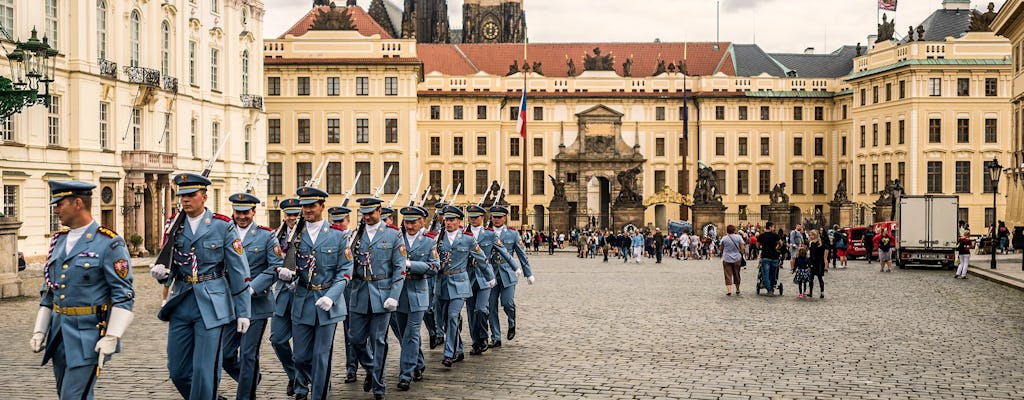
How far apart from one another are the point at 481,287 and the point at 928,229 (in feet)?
83.0

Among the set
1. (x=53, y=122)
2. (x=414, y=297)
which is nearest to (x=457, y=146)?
(x=53, y=122)

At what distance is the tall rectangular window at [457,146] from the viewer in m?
73.5

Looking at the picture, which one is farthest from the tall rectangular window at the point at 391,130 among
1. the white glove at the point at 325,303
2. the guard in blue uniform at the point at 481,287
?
the white glove at the point at 325,303

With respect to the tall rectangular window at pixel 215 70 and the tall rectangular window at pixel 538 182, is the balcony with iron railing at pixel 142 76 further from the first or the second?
the tall rectangular window at pixel 538 182

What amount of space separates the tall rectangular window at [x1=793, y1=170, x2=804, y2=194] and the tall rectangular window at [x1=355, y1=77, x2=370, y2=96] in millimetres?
29348

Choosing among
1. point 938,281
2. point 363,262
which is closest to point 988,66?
point 938,281

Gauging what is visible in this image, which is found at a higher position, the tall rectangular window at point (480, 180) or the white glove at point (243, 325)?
the tall rectangular window at point (480, 180)

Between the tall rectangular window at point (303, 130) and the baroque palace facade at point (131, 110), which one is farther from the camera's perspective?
the tall rectangular window at point (303, 130)

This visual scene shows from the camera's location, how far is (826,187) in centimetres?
7494

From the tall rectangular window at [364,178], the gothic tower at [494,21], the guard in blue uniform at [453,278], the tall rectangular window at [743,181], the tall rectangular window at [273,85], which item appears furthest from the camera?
the gothic tower at [494,21]

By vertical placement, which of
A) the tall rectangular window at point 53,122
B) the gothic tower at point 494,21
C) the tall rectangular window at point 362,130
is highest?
the gothic tower at point 494,21

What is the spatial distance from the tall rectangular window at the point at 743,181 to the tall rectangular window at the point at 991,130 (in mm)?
15965

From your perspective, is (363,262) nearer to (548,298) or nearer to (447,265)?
(447,265)

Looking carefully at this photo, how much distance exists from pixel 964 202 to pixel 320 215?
2377 inches
